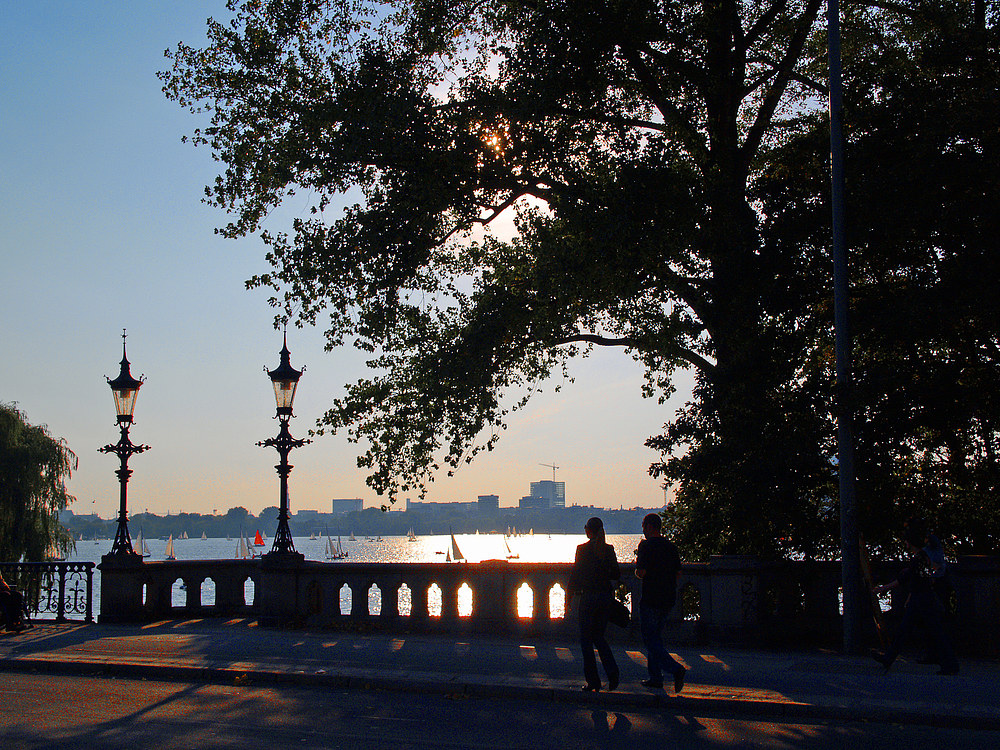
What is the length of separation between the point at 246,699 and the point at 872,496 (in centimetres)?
949

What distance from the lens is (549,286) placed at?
1703 centimetres

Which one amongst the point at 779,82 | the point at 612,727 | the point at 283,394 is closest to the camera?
the point at 612,727

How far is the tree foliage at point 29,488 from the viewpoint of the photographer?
33.1 metres

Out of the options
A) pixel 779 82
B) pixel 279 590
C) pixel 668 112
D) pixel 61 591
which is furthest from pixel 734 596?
pixel 61 591

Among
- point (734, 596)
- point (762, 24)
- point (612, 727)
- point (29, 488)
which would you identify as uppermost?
point (762, 24)

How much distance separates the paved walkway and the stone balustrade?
0.66 metres

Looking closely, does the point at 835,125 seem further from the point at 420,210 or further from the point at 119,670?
the point at 119,670

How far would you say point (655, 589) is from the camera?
34.9 feet

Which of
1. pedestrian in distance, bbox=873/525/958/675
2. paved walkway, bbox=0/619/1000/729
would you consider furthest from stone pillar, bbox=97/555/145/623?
pedestrian in distance, bbox=873/525/958/675

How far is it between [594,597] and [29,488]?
28.7 m

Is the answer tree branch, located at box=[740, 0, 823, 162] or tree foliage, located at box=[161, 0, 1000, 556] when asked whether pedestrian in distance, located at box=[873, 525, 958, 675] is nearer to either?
tree foliage, located at box=[161, 0, 1000, 556]

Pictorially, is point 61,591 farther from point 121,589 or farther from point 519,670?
point 519,670

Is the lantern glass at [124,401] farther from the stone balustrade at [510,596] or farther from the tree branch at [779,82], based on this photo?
the tree branch at [779,82]

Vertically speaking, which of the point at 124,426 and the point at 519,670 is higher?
the point at 124,426
